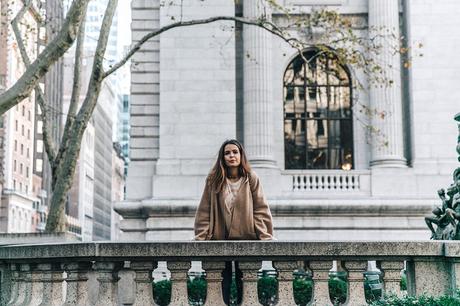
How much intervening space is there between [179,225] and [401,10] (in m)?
11.6

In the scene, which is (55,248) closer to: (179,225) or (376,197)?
(179,225)

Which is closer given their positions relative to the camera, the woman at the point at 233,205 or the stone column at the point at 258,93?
the woman at the point at 233,205

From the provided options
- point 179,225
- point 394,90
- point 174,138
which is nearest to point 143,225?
point 179,225

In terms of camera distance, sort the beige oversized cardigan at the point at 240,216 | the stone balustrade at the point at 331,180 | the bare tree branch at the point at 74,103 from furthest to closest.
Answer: the stone balustrade at the point at 331,180, the bare tree branch at the point at 74,103, the beige oversized cardigan at the point at 240,216

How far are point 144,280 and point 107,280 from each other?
1.37ft

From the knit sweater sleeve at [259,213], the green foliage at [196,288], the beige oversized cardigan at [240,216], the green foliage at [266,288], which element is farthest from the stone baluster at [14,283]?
the green foliage at [266,288]

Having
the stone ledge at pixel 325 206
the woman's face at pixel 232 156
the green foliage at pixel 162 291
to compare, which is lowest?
the green foliage at pixel 162 291

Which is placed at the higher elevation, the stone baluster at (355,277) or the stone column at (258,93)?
the stone column at (258,93)

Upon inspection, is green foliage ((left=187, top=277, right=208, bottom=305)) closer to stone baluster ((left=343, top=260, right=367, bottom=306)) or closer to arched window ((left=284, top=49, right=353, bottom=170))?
stone baluster ((left=343, top=260, right=367, bottom=306))

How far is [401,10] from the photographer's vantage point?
2672 centimetres

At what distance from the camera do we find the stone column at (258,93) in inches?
984

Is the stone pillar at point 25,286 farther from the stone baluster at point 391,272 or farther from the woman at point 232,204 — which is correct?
the stone baluster at point 391,272

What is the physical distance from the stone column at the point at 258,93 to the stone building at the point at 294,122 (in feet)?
0.13

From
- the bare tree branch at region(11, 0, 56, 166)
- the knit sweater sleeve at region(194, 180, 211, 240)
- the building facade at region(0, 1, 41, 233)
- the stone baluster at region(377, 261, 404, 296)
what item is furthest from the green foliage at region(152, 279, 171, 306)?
the building facade at region(0, 1, 41, 233)
